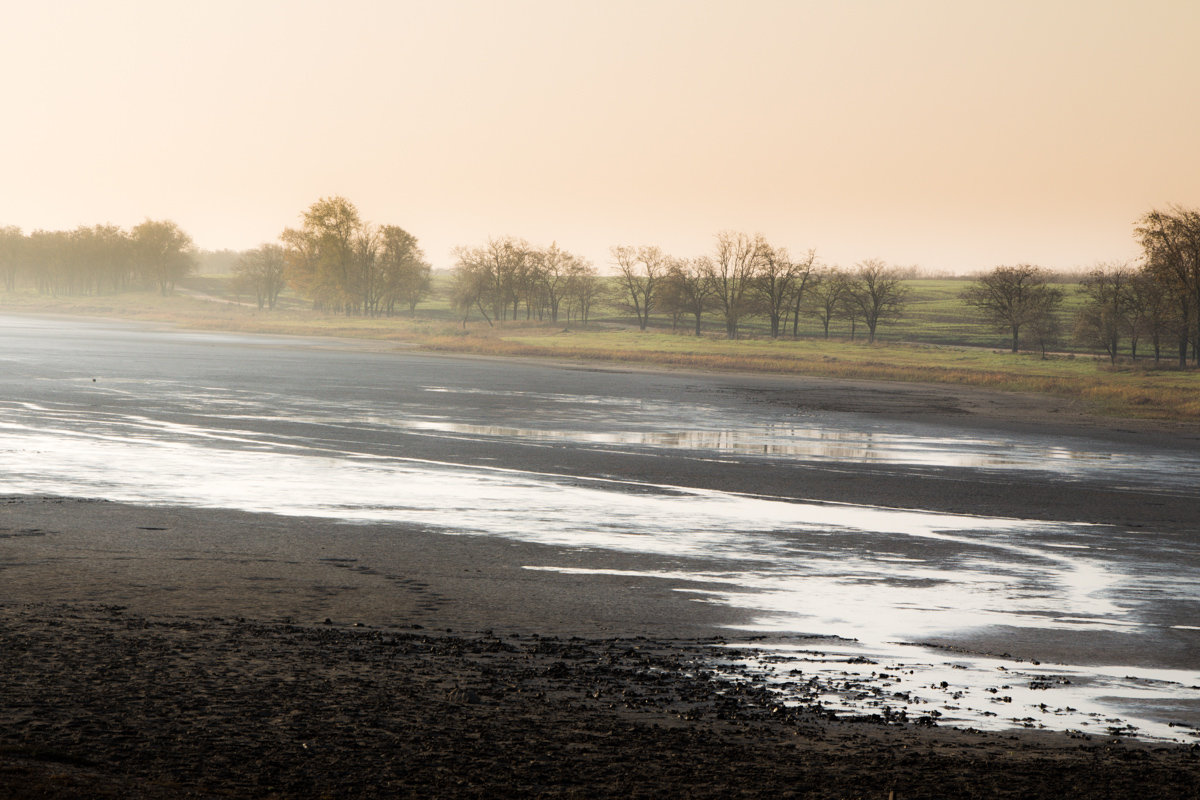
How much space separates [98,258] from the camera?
520 ft

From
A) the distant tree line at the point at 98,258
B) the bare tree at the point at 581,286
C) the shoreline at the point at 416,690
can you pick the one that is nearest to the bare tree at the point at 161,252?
the distant tree line at the point at 98,258

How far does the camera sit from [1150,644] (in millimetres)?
10078

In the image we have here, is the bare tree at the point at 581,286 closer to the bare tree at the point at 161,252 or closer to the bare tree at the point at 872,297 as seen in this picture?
the bare tree at the point at 872,297

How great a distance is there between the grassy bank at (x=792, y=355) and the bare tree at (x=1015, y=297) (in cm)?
361

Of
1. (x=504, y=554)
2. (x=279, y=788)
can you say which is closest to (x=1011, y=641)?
(x=504, y=554)

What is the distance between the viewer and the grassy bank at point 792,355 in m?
50.8

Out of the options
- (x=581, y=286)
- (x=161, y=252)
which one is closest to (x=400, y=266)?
(x=581, y=286)

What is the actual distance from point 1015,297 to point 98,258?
124 meters

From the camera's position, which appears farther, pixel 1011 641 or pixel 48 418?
pixel 48 418

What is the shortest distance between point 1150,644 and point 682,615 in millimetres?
4171

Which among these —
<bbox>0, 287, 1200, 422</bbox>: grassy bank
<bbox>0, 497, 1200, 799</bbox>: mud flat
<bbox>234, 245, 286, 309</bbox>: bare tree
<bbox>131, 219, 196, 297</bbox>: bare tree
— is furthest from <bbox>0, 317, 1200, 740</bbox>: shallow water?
<bbox>131, 219, 196, 297</bbox>: bare tree

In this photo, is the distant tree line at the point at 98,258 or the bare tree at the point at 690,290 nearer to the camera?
the bare tree at the point at 690,290

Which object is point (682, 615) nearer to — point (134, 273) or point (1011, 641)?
point (1011, 641)

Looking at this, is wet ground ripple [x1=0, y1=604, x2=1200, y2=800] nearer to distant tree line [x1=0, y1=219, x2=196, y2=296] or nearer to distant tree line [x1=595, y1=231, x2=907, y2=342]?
distant tree line [x1=595, y1=231, x2=907, y2=342]
